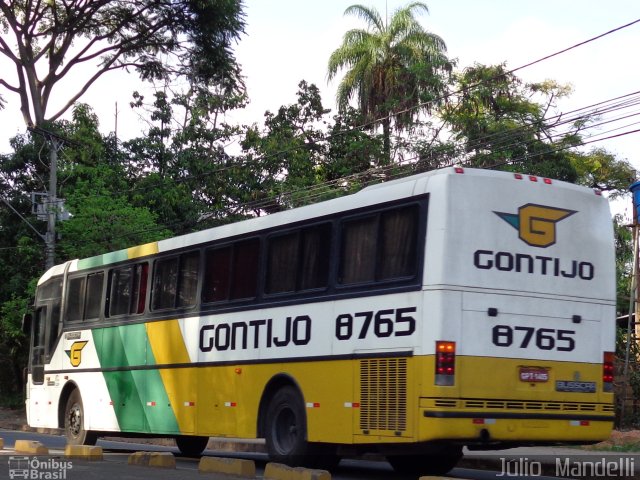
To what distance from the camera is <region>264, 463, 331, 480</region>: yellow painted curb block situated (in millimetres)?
10211

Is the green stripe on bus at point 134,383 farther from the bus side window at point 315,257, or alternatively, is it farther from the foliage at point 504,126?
the foliage at point 504,126

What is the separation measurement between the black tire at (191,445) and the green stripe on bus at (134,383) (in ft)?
3.55

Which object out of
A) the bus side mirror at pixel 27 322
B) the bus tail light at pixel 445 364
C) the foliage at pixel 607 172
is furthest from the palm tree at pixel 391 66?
the bus tail light at pixel 445 364

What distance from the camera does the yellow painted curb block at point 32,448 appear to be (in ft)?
46.6

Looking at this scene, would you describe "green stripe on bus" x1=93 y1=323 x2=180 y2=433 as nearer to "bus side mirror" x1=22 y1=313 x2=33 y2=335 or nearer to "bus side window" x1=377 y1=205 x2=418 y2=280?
"bus side mirror" x1=22 y1=313 x2=33 y2=335

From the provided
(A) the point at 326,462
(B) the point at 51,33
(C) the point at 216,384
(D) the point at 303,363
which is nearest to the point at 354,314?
(D) the point at 303,363

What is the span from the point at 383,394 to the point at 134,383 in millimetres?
6579

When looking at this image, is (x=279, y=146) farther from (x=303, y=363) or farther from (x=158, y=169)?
(x=303, y=363)

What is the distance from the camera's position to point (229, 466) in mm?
12156

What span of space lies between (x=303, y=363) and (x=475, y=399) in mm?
2639

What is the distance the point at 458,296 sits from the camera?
11.3 m

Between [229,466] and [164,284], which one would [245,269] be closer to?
[164,284]

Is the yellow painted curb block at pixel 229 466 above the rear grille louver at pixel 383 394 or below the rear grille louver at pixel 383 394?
below

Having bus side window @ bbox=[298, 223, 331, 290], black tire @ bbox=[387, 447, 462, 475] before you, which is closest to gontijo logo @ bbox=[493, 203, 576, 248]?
bus side window @ bbox=[298, 223, 331, 290]
